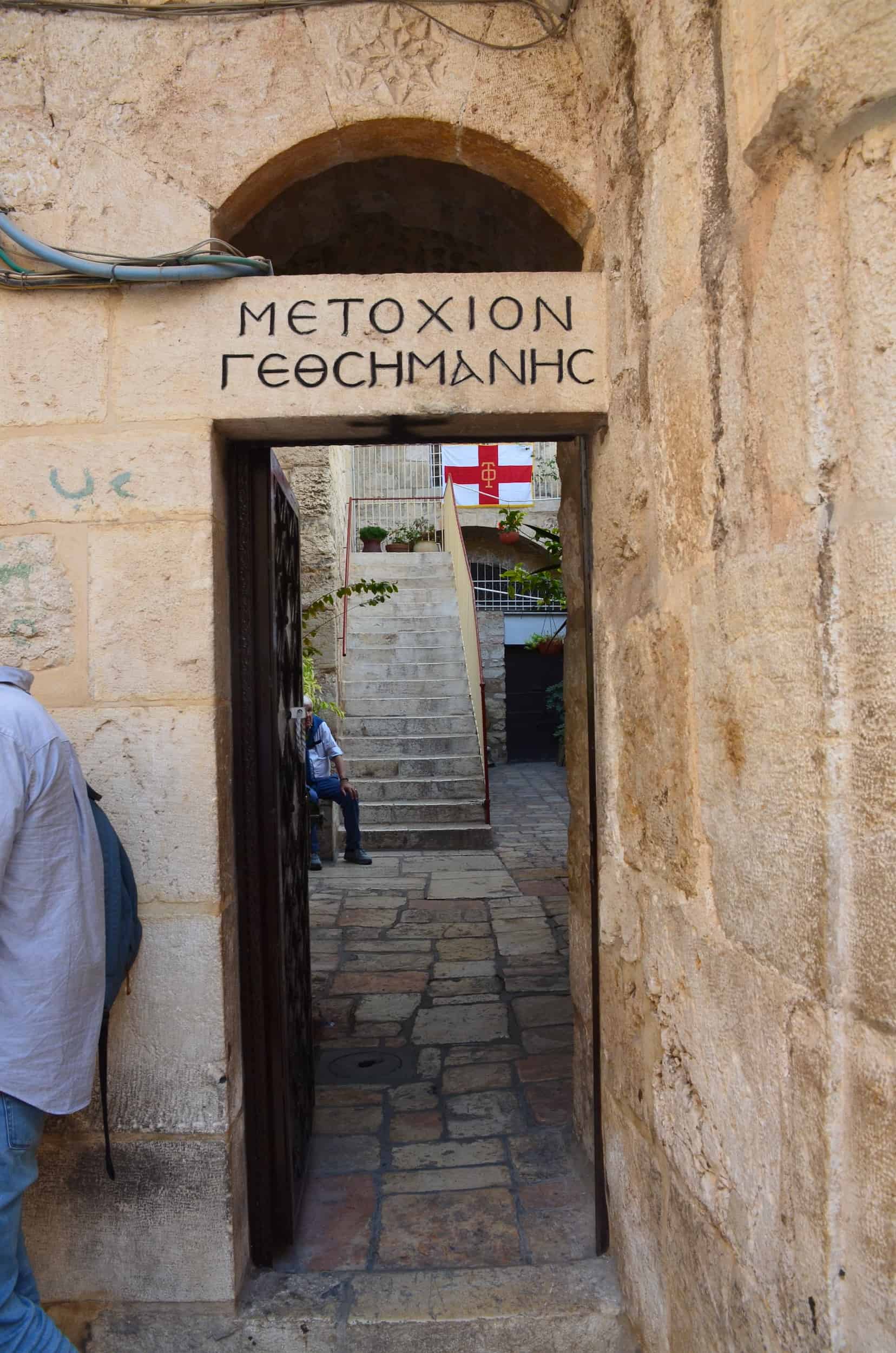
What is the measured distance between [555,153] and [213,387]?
1.01 metres

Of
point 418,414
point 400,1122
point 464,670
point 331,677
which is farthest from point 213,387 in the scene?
point 464,670

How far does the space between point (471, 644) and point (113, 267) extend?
24.1 ft

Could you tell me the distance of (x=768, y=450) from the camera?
52.8 inches

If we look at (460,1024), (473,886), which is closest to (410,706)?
(473,886)

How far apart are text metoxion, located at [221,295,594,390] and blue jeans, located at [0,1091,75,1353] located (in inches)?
65.1

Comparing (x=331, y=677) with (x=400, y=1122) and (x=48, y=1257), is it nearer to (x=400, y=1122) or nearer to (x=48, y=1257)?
(x=400, y=1122)

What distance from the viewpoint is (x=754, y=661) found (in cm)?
138

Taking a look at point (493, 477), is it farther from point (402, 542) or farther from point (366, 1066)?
point (366, 1066)

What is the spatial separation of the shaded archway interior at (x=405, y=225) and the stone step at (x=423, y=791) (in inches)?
212

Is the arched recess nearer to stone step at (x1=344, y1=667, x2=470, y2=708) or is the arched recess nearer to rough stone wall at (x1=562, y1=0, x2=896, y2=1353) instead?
rough stone wall at (x1=562, y1=0, x2=896, y2=1353)

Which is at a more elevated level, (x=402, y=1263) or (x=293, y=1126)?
(x=293, y=1126)

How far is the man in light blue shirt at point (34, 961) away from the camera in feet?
5.16

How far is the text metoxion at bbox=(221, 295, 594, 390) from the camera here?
208 centimetres

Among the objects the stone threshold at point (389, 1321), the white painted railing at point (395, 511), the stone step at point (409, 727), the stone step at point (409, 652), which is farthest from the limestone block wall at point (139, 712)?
the white painted railing at point (395, 511)
